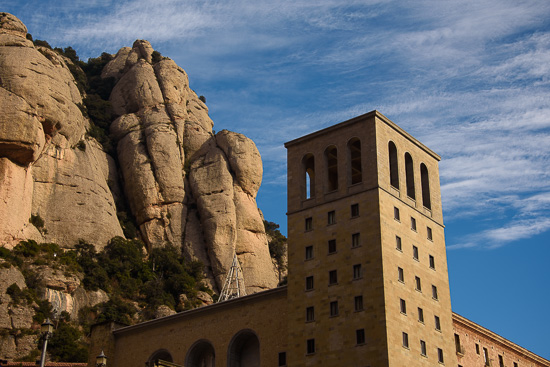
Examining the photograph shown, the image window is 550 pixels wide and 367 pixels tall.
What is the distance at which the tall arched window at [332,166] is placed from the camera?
51.8 metres

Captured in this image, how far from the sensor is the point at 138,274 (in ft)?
299

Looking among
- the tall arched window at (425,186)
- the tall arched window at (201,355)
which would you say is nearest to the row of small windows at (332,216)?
the tall arched window at (425,186)

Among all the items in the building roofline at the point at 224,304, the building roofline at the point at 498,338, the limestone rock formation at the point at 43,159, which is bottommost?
the building roofline at the point at 498,338

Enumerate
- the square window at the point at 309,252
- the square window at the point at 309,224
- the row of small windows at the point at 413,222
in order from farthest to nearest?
1. the square window at the point at 309,224
2. the square window at the point at 309,252
3. the row of small windows at the point at 413,222

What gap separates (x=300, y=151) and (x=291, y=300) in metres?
10.5

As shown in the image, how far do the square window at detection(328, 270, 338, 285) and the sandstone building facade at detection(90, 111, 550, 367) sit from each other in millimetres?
64

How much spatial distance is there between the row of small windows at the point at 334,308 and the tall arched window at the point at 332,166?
876 centimetres

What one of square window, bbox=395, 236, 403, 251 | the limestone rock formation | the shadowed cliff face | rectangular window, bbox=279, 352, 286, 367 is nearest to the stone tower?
square window, bbox=395, 236, 403, 251

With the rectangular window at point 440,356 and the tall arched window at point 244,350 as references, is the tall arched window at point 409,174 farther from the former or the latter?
the tall arched window at point 244,350

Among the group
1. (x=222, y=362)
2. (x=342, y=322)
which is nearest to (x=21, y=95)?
(x=222, y=362)

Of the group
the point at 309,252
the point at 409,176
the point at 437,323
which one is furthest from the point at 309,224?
the point at 437,323

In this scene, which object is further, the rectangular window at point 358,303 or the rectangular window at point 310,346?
the rectangular window at point 310,346

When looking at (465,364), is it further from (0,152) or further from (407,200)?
(0,152)

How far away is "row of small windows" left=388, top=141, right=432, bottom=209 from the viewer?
50.3 m
